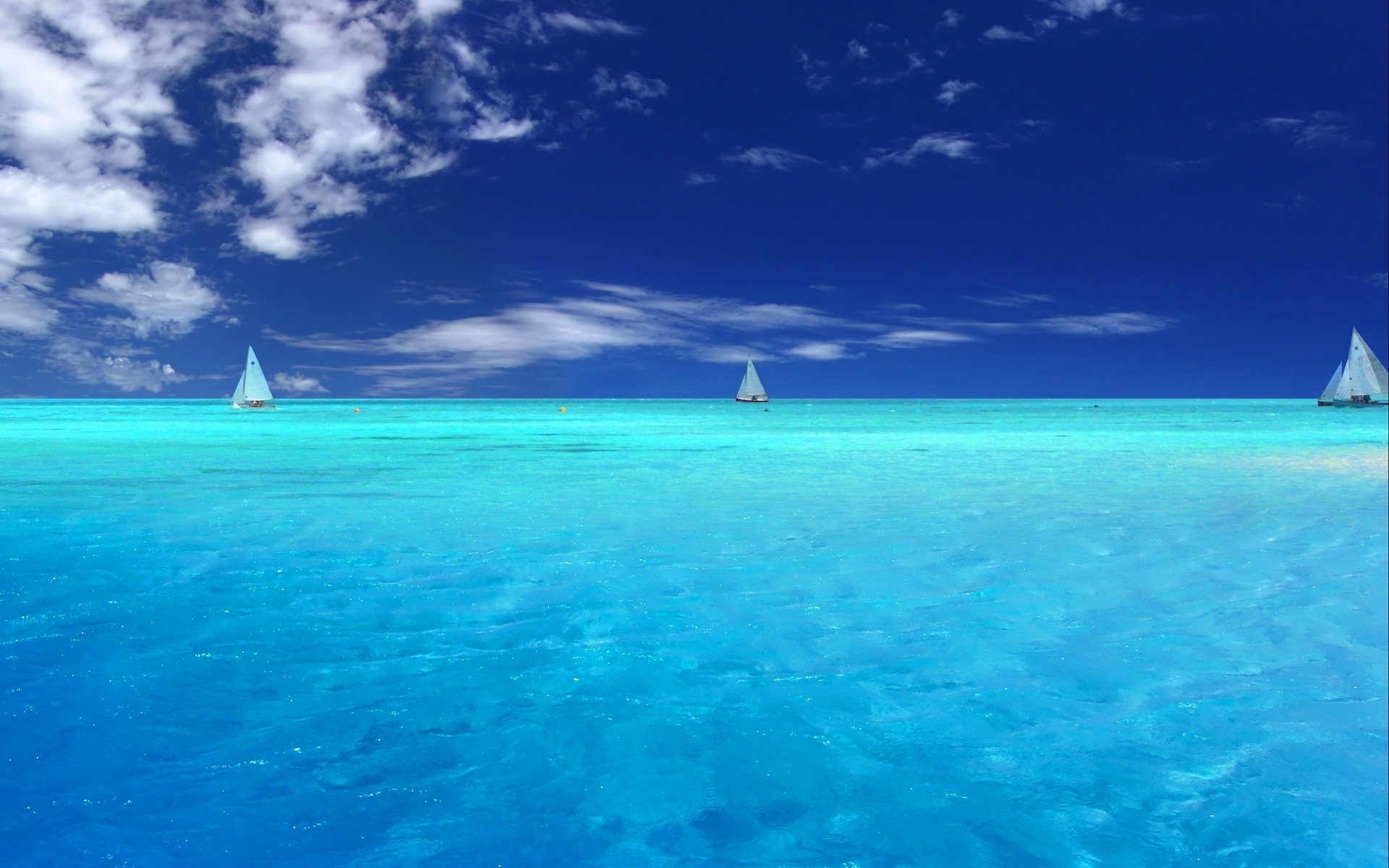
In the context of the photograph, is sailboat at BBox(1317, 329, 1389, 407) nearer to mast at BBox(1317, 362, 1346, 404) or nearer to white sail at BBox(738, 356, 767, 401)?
mast at BBox(1317, 362, 1346, 404)

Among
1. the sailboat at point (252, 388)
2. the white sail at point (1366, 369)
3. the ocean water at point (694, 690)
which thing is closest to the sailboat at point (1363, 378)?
the white sail at point (1366, 369)

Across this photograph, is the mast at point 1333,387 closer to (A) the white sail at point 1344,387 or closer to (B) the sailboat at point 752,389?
(A) the white sail at point 1344,387

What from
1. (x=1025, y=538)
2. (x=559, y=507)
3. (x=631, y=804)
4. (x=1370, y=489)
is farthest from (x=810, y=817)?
(x=1370, y=489)

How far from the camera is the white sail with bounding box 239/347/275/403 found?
9850cm

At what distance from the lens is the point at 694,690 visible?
7.88 m

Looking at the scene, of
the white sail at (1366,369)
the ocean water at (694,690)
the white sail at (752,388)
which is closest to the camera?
the ocean water at (694,690)

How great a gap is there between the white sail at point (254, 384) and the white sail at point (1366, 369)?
4466 inches

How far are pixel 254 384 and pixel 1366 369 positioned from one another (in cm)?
11810

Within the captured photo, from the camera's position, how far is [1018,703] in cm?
749

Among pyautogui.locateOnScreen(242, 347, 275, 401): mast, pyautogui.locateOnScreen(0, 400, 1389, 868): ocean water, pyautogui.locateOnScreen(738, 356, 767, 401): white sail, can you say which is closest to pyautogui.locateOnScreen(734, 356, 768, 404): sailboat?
pyautogui.locateOnScreen(738, 356, 767, 401): white sail

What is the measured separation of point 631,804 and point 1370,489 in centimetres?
2644

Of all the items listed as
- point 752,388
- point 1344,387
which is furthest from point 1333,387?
point 752,388

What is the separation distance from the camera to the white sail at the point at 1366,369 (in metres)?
75.8

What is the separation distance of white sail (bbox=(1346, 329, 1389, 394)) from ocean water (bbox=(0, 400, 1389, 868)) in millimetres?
74604
